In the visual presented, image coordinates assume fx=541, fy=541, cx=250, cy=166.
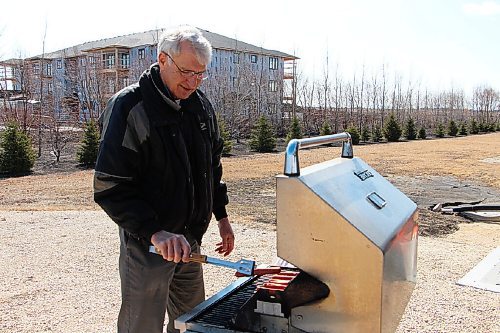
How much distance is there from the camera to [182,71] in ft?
6.15

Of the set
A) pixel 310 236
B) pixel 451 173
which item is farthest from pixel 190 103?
pixel 451 173

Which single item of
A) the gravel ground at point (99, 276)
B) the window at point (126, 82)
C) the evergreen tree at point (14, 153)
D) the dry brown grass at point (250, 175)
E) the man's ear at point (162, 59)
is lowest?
the gravel ground at point (99, 276)

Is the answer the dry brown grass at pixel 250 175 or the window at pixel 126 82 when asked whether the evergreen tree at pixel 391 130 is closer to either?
the dry brown grass at pixel 250 175

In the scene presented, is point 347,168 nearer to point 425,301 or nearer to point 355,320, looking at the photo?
point 355,320

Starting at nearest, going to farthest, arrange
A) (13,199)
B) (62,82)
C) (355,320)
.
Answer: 1. (355,320)
2. (13,199)
3. (62,82)

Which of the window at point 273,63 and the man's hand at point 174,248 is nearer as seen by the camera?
the man's hand at point 174,248

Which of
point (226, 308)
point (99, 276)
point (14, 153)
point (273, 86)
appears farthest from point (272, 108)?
point (226, 308)

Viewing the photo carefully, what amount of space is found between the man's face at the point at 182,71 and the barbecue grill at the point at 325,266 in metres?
0.50

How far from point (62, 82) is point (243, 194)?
26.2 metres

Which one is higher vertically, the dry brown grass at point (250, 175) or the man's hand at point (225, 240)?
the man's hand at point (225, 240)

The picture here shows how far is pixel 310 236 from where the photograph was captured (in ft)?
4.83

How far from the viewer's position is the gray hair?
6.00 ft

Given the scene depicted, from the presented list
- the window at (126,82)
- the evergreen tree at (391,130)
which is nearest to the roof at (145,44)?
the window at (126,82)

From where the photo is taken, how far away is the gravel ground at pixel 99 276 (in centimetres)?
350
